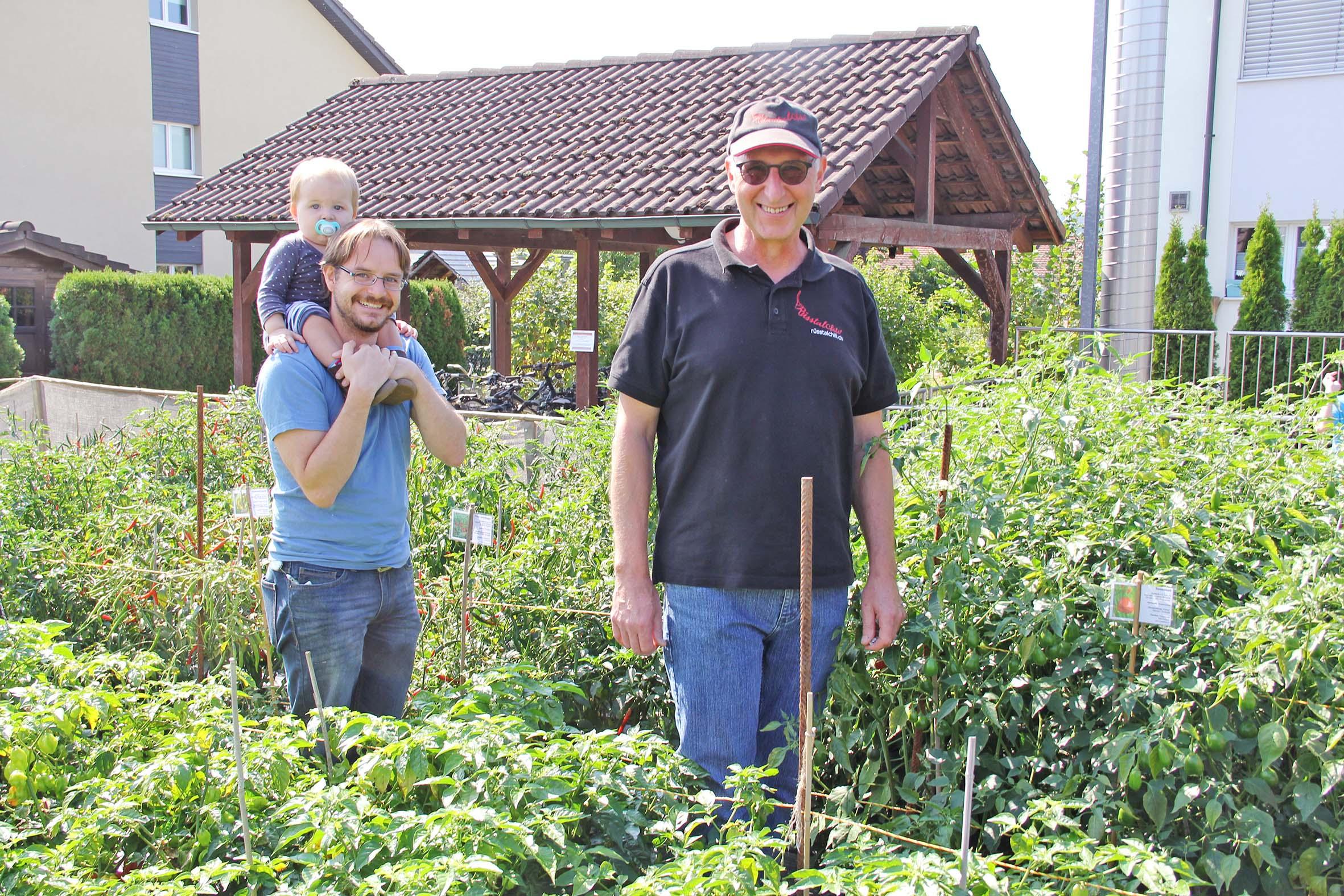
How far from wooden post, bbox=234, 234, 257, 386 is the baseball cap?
34.8 feet

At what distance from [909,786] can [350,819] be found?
1.13 m

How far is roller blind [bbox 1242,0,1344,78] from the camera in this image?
15.4 m

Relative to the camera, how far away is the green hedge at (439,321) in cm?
2027

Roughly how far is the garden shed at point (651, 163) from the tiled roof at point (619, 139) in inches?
1.0

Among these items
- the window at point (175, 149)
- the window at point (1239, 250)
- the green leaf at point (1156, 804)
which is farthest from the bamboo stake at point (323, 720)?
the window at point (175, 149)

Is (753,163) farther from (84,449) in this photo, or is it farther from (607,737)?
(84,449)

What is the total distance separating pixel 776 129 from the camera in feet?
7.80

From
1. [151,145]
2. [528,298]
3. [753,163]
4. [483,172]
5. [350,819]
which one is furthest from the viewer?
[151,145]

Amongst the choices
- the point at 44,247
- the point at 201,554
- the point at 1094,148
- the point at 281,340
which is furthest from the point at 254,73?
the point at 281,340

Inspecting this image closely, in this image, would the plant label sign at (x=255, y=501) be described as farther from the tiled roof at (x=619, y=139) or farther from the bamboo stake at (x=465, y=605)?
the tiled roof at (x=619, y=139)

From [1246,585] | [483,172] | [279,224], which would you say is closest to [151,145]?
[279,224]

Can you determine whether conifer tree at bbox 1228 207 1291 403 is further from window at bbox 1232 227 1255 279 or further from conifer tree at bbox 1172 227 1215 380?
window at bbox 1232 227 1255 279

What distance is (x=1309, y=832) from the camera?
2094 millimetres

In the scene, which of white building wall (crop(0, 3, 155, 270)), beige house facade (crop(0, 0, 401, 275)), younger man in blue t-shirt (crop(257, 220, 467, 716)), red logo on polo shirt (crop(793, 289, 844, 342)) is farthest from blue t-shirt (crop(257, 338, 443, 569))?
white building wall (crop(0, 3, 155, 270))
